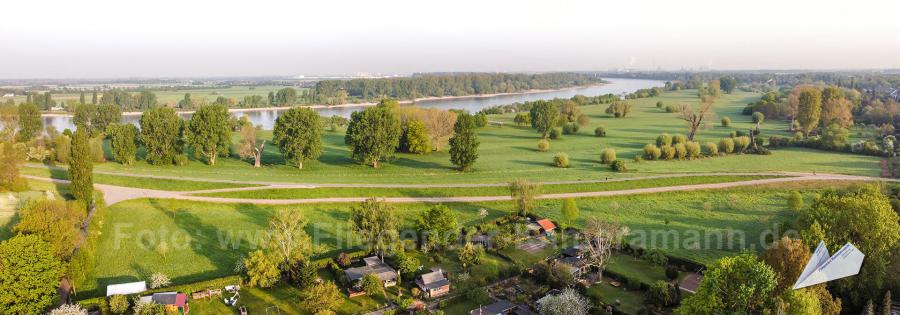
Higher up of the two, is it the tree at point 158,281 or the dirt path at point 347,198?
the dirt path at point 347,198

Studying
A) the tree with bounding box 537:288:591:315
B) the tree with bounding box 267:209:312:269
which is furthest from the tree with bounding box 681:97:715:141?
the tree with bounding box 267:209:312:269

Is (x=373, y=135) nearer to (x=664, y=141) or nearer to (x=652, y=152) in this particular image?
(x=652, y=152)

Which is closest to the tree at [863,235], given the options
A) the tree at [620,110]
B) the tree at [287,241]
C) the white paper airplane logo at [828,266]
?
the white paper airplane logo at [828,266]

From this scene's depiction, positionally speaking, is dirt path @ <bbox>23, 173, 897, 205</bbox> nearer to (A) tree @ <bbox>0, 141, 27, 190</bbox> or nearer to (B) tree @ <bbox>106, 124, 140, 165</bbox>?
(A) tree @ <bbox>0, 141, 27, 190</bbox>

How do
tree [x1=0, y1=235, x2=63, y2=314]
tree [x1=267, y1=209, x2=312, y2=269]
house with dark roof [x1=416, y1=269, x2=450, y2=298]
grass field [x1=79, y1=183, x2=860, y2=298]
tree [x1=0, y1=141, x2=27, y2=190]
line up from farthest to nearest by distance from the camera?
1. tree [x1=0, y1=141, x2=27, y2=190]
2. grass field [x1=79, y1=183, x2=860, y2=298]
3. tree [x1=267, y1=209, x2=312, y2=269]
4. house with dark roof [x1=416, y1=269, x2=450, y2=298]
5. tree [x1=0, y1=235, x2=63, y2=314]

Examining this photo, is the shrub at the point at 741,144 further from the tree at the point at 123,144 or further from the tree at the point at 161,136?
the tree at the point at 123,144

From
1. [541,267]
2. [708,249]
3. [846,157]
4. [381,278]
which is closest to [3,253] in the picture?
[381,278]
